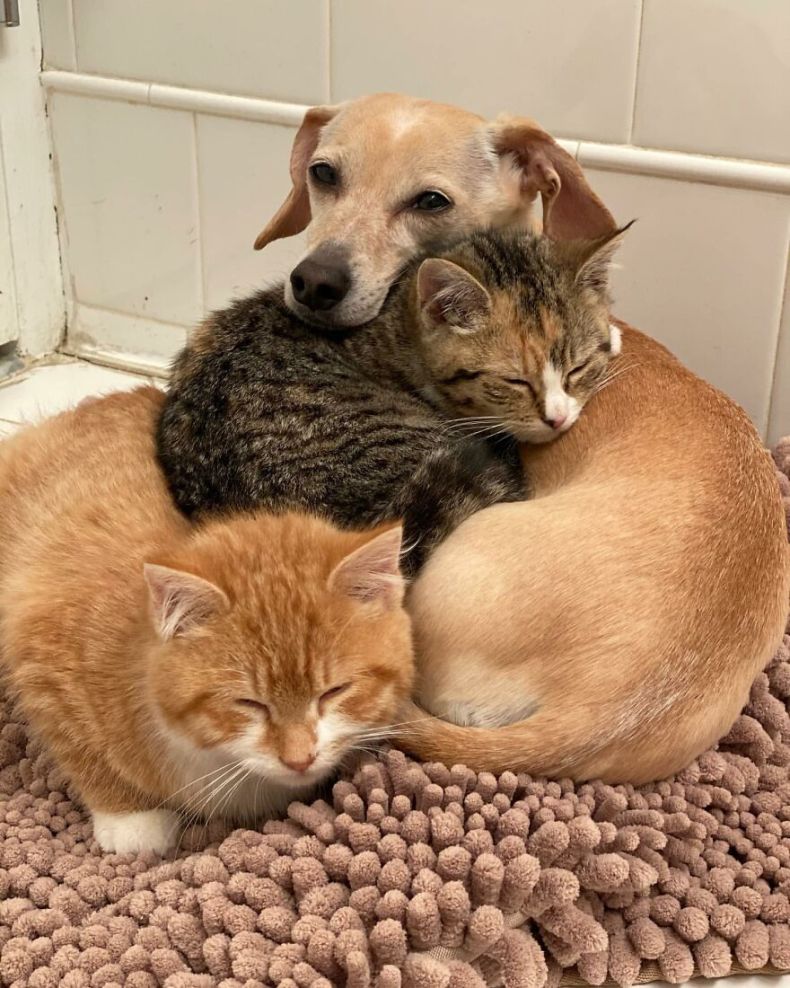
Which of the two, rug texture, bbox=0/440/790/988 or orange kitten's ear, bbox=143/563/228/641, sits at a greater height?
orange kitten's ear, bbox=143/563/228/641

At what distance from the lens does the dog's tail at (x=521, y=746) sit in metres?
1.13

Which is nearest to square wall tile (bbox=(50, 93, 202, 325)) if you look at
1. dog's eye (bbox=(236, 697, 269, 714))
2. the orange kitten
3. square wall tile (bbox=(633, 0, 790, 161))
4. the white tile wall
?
the white tile wall

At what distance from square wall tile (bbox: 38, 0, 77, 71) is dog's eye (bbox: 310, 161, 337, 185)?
3.35 feet

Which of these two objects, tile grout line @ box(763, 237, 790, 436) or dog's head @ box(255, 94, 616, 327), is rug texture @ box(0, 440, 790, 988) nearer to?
dog's head @ box(255, 94, 616, 327)

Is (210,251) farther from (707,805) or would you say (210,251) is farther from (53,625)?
(707,805)

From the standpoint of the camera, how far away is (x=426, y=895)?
3.43ft

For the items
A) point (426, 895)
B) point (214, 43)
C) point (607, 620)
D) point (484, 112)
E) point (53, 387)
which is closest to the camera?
point (426, 895)

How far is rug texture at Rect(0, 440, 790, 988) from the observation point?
104 centimetres

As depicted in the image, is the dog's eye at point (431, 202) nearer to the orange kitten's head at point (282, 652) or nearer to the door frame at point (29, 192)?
the orange kitten's head at point (282, 652)

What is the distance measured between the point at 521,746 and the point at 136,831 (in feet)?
1.55

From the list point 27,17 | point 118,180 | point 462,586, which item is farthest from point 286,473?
point 27,17

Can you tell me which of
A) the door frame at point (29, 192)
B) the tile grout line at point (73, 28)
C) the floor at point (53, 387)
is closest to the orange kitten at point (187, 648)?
the floor at point (53, 387)

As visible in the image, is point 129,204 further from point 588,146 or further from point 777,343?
point 777,343

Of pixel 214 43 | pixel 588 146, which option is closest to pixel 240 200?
pixel 214 43
